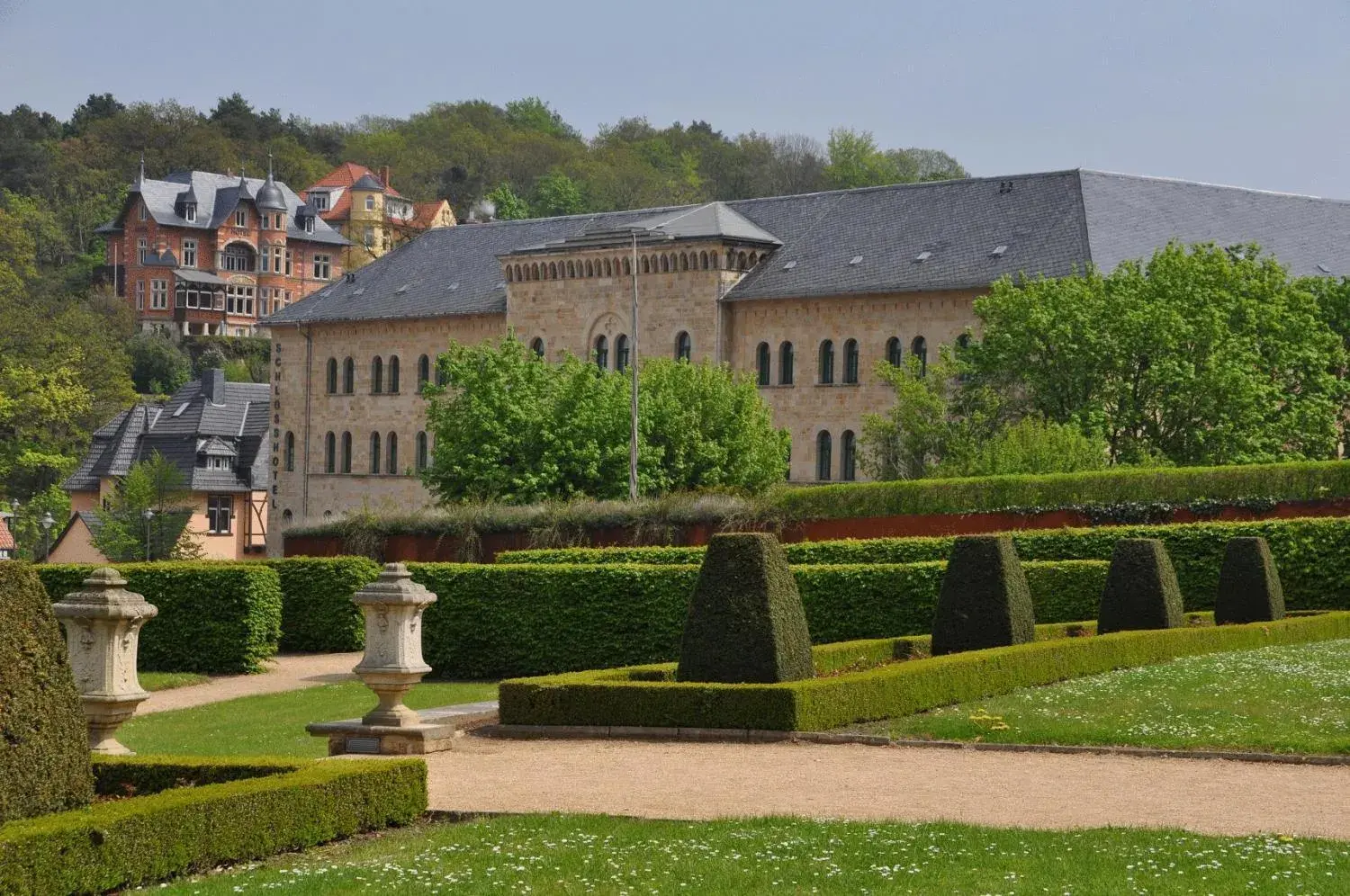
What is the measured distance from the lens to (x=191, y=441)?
333 feet

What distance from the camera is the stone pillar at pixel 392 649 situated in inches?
902

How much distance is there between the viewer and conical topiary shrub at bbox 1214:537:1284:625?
3366cm

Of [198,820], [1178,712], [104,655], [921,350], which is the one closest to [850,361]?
[921,350]

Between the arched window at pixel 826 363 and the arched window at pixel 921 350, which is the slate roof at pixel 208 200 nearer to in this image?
the arched window at pixel 826 363

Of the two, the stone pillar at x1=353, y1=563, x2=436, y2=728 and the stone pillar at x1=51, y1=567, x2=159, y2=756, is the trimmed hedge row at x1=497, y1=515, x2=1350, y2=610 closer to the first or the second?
the stone pillar at x1=353, y1=563, x2=436, y2=728

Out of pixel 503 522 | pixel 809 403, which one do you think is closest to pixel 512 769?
pixel 503 522

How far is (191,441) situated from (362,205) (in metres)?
71.7

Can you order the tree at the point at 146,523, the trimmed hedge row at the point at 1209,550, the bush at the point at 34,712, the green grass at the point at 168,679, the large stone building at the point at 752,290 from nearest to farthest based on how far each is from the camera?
1. the bush at the point at 34,712
2. the green grass at the point at 168,679
3. the trimmed hedge row at the point at 1209,550
4. the large stone building at the point at 752,290
5. the tree at the point at 146,523

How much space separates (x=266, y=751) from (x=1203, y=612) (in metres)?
17.4

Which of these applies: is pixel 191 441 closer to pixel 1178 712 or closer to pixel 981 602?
pixel 981 602

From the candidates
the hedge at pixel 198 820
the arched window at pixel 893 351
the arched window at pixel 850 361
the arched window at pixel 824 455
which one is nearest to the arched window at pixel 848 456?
the arched window at pixel 824 455

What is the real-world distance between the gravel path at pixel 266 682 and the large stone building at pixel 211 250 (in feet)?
388

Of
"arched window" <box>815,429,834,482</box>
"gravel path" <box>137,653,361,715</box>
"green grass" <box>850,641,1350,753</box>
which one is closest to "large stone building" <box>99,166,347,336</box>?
"arched window" <box>815,429,834,482</box>

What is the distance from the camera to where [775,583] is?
24375 mm
